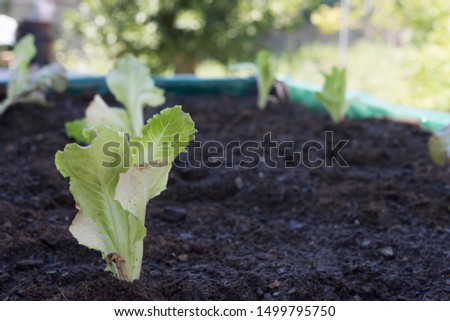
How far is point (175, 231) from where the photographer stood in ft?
6.56

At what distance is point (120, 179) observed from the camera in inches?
53.2

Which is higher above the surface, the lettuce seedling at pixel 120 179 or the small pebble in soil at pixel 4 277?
the lettuce seedling at pixel 120 179

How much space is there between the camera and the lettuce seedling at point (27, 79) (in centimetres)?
332

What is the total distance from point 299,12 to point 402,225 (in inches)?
272

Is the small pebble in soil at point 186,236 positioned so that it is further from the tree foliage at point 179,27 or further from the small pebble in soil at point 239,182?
the tree foliage at point 179,27

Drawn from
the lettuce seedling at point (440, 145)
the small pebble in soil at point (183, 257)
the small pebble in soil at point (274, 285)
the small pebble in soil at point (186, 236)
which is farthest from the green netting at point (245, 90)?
the small pebble in soil at point (274, 285)

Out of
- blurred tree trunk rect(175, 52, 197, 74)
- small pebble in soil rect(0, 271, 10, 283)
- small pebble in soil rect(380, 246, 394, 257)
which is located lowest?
blurred tree trunk rect(175, 52, 197, 74)

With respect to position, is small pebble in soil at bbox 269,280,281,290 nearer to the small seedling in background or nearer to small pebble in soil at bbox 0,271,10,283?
small pebble in soil at bbox 0,271,10,283

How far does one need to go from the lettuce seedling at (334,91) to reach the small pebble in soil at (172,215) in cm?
145

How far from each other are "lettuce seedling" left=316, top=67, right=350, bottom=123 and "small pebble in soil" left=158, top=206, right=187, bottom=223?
4.74 feet

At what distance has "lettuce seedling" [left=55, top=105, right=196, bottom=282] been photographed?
4.46ft

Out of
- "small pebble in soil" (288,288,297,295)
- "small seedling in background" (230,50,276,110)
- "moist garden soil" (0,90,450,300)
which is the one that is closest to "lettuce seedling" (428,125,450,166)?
"moist garden soil" (0,90,450,300)

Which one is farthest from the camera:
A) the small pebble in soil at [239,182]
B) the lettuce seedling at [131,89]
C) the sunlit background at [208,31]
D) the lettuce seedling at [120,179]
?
the sunlit background at [208,31]

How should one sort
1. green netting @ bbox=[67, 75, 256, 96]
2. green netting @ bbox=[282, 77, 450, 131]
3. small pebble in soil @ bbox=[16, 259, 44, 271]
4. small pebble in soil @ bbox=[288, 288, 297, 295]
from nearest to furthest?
small pebble in soil @ bbox=[288, 288, 297, 295], small pebble in soil @ bbox=[16, 259, 44, 271], green netting @ bbox=[282, 77, 450, 131], green netting @ bbox=[67, 75, 256, 96]
